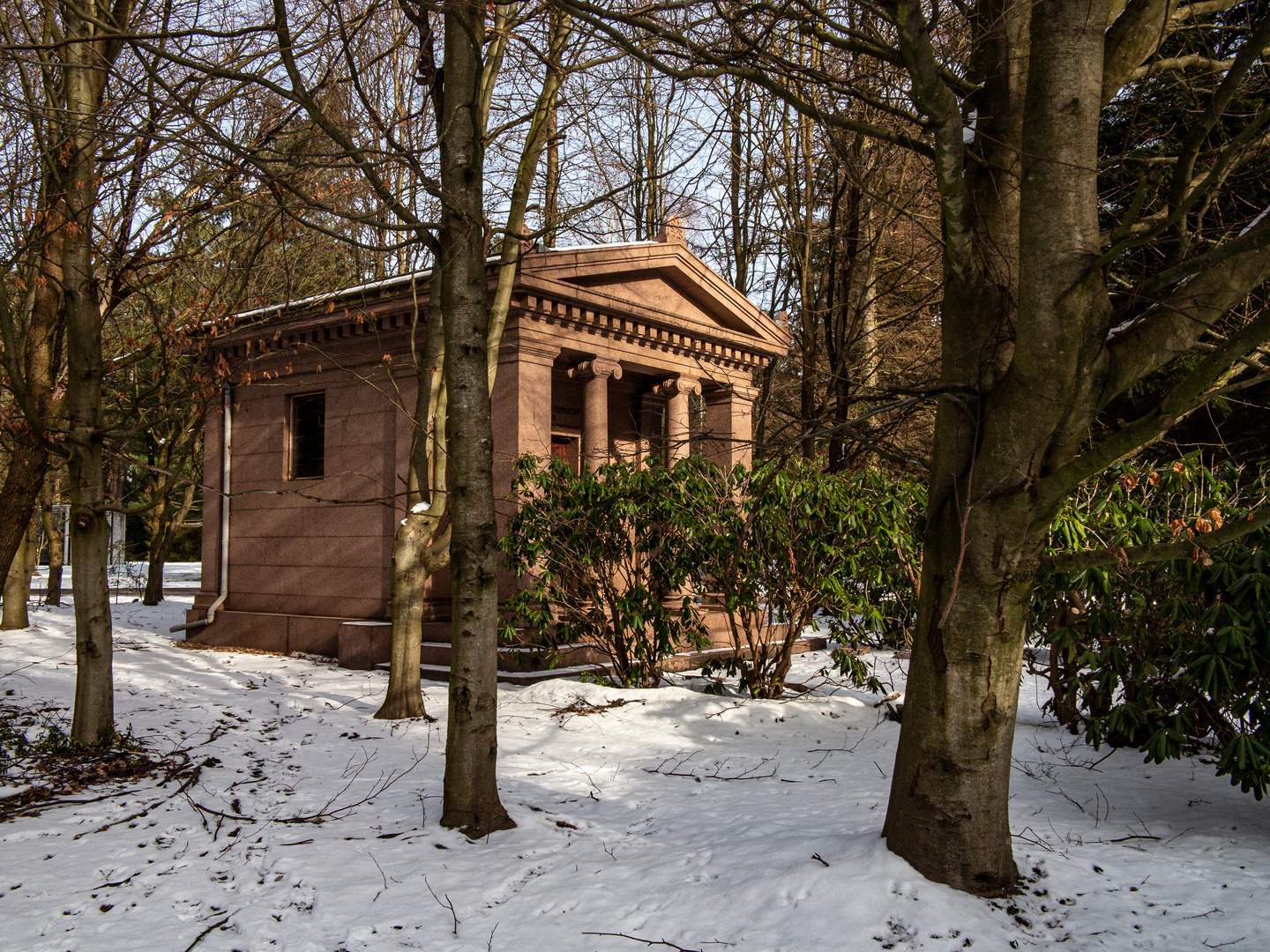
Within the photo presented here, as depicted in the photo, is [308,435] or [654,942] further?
[308,435]

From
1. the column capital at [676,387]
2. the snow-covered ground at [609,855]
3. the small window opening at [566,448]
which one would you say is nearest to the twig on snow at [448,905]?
the snow-covered ground at [609,855]

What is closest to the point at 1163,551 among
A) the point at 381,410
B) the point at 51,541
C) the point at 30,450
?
the point at 30,450

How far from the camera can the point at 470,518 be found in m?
4.86

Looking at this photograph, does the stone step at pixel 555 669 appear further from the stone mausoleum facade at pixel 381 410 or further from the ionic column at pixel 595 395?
the ionic column at pixel 595 395

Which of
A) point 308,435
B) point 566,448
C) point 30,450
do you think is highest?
point 308,435

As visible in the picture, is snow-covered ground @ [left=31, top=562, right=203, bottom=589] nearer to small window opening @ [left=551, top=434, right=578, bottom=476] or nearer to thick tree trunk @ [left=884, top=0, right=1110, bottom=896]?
small window opening @ [left=551, top=434, right=578, bottom=476]

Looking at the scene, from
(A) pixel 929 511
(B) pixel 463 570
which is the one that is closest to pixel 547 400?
(B) pixel 463 570

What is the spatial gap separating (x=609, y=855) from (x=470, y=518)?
1948 mm

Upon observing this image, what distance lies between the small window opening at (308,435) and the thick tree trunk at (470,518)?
879 cm

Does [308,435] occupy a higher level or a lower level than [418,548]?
higher

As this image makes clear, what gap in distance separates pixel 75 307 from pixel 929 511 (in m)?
5.87

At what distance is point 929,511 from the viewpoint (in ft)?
13.3

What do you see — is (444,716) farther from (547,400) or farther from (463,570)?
(547,400)

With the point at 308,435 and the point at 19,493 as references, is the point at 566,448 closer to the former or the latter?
the point at 308,435
